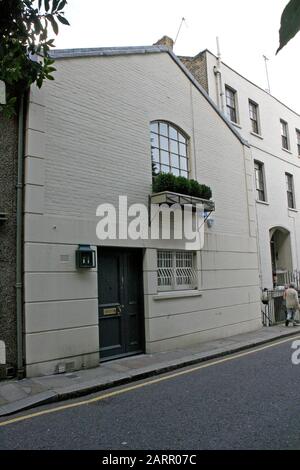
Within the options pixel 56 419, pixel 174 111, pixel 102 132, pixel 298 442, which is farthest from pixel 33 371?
pixel 174 111

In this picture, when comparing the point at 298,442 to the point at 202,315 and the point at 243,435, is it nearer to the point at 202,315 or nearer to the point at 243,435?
the point at 243,435

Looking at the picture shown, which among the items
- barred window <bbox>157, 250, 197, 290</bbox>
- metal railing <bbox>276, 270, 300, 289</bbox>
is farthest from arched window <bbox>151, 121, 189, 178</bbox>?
metal railing <bbox>276, 270, 300, 289</bbox>

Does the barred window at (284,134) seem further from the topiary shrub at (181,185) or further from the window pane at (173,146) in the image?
the topiary shrub at (181,185)

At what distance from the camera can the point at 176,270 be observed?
10.5m

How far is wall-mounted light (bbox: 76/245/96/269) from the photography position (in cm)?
787

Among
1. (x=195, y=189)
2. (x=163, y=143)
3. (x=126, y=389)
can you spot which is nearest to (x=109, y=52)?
(x=163, y=143)

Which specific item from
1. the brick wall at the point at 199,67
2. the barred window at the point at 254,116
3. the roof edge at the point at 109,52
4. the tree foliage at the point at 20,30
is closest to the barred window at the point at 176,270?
the roof edge at the point at 109,52

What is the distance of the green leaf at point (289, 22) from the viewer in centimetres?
110

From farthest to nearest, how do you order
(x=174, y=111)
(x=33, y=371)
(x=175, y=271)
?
(x=174, y=111)
(x=175, y=271)
(x=33, y=371)

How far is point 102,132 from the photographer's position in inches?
351

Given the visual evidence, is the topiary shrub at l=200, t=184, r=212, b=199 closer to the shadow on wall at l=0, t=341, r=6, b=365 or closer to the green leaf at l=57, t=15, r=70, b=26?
the shadow on wall at l=0, t=341, r=6, b=365

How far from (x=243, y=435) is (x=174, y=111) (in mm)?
8852

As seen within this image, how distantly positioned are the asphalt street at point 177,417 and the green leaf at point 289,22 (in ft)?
13.7

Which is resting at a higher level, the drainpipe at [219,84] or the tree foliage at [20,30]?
the drainpipe at [219,84]
